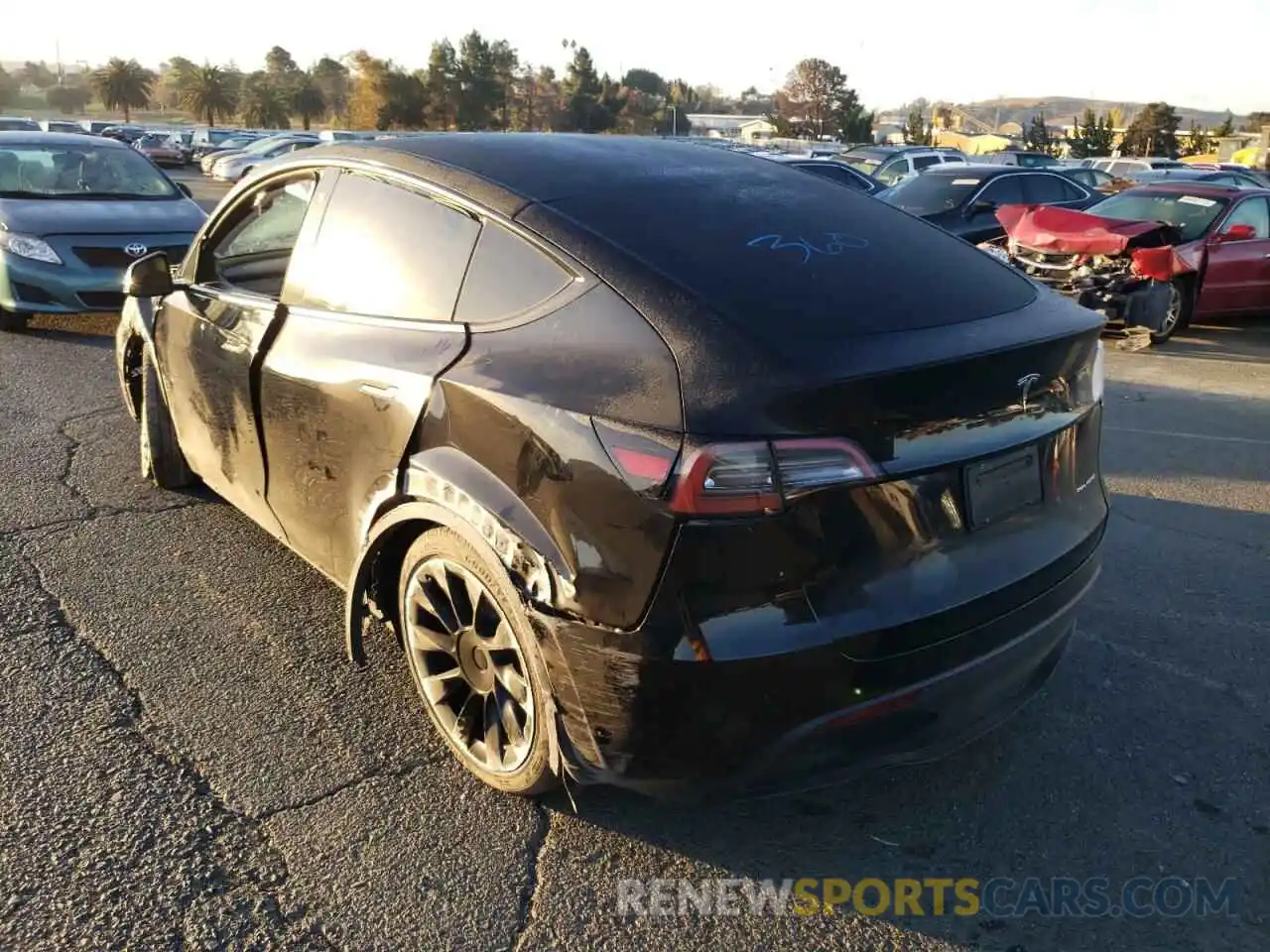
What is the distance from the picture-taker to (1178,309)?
10.1 metres

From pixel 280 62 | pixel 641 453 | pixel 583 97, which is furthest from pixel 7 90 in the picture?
pixel 641 453

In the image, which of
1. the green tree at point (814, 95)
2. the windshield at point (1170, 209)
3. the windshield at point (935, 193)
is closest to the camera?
the windshield at point (1170, 209)

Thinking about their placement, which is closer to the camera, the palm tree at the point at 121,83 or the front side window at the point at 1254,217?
the front side window at the point at 1254,217

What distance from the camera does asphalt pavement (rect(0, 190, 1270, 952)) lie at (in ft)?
8.00

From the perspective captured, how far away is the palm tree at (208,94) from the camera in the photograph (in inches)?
2800

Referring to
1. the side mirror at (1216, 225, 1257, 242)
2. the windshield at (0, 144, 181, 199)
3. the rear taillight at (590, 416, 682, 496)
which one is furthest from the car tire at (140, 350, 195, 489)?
the side mirror at (1216, 225, 1257, 242)

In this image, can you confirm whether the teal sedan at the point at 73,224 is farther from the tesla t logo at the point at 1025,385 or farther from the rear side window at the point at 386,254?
the tesla t logo at the point at 1025,385

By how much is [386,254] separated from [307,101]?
76.8 meters

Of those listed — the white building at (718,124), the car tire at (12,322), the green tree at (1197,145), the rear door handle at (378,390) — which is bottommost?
the car tire at (12,322)

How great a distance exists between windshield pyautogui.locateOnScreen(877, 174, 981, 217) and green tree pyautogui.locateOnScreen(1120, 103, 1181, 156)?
47624 mm

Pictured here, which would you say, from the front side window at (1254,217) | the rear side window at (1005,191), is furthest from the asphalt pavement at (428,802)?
the rear side window at (1005,191)

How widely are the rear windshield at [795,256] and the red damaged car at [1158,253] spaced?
704 cm

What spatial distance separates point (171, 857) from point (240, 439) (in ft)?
5.48

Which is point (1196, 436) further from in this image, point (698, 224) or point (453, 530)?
point (453, 530)
